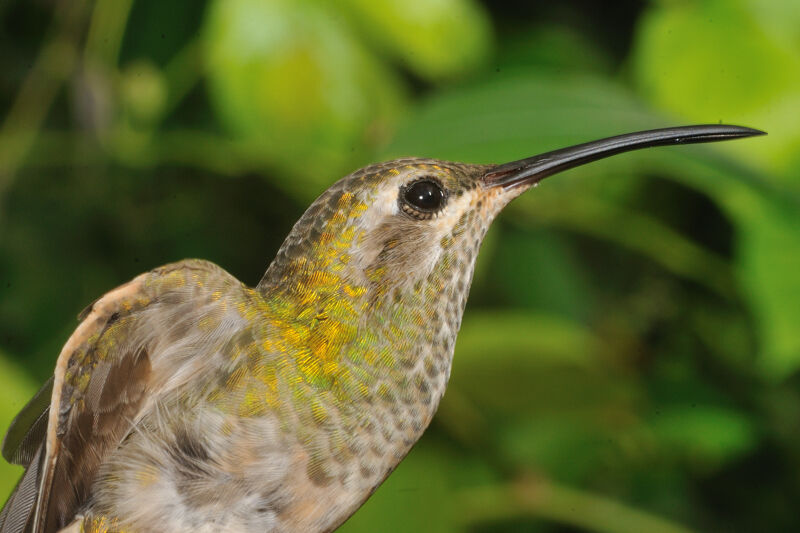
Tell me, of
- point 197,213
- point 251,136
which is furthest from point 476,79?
point 197,213

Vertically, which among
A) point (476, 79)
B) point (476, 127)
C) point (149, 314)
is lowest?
point (149, 314)

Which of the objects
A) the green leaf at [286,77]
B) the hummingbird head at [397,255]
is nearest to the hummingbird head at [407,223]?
the hummingbird head at [397,255]

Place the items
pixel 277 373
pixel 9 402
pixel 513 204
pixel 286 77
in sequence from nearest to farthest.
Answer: pixel 277 373
pixel 9 402
pixel 286 77
pixel 513 204

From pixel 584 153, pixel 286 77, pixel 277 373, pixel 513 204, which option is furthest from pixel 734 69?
pixel 277 373

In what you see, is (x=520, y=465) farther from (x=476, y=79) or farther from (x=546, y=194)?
(x=476, y=79)

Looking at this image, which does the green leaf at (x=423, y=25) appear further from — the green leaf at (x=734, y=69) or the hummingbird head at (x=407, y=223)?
the hummingbird head at (x=407, y=223)

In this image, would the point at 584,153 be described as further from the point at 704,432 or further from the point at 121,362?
the point at 704,432
